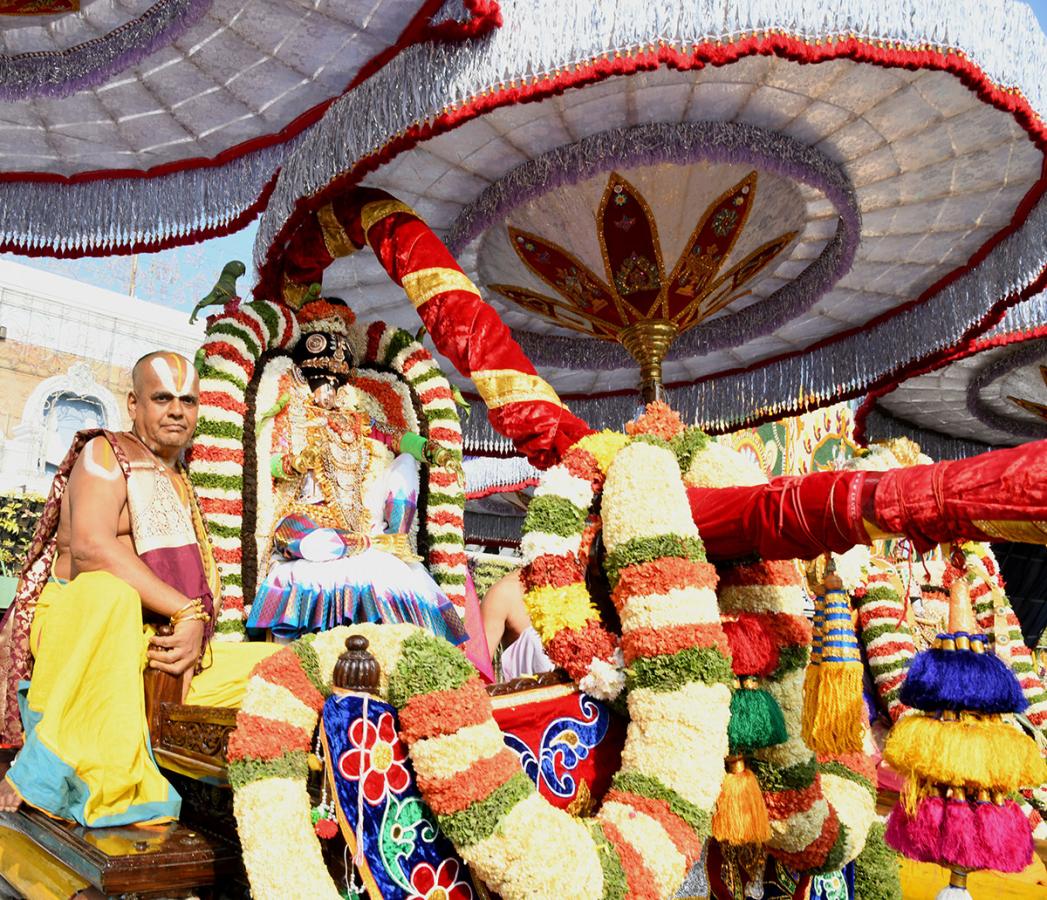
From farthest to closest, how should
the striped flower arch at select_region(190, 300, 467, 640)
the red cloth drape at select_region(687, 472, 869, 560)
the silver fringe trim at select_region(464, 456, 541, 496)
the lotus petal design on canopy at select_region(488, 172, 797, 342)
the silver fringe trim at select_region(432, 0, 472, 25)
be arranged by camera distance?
the silver fringe trim at select_region(464, 456, 541, 496) → the lotus petal design on canopy at select_region(488, 172, 797, 342) → the striped flower arch at select_region(190, 300, 467, 640) → the silver fringe trim at select_region(432, 0, 472, 25) → the red cloth drape at select_region(687, 472, 869, 560)

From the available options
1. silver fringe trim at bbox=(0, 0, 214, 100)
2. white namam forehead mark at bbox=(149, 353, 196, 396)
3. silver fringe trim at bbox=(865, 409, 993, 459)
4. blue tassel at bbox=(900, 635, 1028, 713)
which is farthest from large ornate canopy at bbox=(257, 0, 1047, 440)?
silver fringe trim at bbox=(865, 409, 993, 459)

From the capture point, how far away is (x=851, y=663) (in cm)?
242

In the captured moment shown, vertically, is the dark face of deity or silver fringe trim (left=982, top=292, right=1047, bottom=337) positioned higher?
silver fringe trim (left=982, top=292, right=1047, bottom=337)

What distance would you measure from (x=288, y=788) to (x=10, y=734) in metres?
1.44

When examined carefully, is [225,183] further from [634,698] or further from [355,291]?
[634,698]

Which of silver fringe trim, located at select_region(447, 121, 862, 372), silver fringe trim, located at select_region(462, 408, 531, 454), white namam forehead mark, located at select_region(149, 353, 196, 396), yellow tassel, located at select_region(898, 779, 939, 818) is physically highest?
silver fringe trim, located at select_region(447, 121, 862, 372)

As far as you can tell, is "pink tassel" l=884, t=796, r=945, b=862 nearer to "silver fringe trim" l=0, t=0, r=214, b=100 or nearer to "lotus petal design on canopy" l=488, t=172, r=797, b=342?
"lotus petal design on canopy" l=488, t=172, r=797, b=342

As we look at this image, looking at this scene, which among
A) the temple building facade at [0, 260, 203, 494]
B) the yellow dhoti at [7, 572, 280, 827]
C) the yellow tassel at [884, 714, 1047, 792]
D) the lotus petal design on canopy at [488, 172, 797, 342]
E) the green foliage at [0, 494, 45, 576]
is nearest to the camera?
the yellow dhoti at [7, 572, 280, 827]

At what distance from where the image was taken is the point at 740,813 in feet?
7.32

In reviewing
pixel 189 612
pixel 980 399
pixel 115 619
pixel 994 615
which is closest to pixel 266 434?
pixel 189 612

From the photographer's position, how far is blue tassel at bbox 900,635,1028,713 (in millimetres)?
2562

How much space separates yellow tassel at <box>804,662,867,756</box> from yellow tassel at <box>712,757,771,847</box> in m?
0.23

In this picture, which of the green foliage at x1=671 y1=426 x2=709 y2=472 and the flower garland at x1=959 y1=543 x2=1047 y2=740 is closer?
the green foliage at x1=671 y1=426 x2=709 y2=472

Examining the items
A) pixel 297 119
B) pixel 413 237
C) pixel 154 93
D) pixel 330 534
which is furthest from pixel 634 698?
pixel 154 93
